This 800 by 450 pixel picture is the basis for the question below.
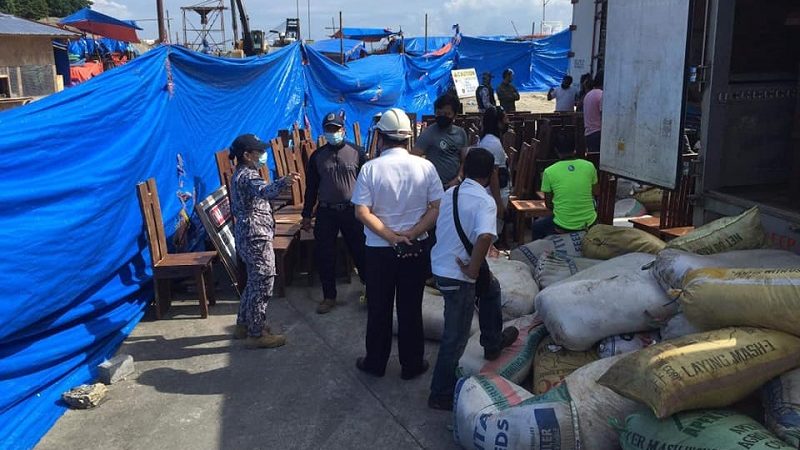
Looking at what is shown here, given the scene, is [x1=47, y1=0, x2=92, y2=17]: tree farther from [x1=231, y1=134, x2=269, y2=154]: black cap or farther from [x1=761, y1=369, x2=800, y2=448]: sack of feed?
[x1=761, y1=369, x2=800, y2=448]: sack of feed

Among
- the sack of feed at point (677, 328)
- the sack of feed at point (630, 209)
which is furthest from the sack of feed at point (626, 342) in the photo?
the sack of feed at point (630, 209)

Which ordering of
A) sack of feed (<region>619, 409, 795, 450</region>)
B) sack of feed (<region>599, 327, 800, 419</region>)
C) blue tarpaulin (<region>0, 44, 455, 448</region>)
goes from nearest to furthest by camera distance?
1. sack of feed (<region>619, 409, 795, 450</region>)
2. sack of feed (<region>599, 327, 800, 419</region>)
3. blue tarpaulin (<region>0, 44, 455, 448</region>)

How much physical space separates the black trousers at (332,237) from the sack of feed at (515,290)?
1210 millimetres

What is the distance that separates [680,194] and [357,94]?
907cm

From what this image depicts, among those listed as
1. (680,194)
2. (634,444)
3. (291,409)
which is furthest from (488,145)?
(634,444)

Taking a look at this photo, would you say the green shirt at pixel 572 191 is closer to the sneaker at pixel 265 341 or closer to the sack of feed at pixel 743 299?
the sack of feed at pixel 743 299

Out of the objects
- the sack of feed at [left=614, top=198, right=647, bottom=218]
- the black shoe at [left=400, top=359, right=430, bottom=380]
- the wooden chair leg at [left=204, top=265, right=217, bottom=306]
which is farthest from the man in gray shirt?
the sack of feed at [left=614, top=198, right=647, bottom=218]

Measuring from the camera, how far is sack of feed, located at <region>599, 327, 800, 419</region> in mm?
2564

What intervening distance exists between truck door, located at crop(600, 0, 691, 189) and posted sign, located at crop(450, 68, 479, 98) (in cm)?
1487

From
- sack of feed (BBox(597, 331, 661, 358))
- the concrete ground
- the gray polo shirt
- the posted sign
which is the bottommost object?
the concrete ground

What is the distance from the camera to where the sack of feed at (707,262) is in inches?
134

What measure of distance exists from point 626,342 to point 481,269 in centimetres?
88

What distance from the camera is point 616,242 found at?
4797mm

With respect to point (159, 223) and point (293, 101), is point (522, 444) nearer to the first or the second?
point (159, 223)
